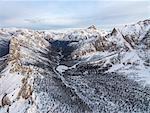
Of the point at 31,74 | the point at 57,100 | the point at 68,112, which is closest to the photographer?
the point at 68,112

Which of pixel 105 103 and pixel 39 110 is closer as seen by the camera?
pixel 39 110

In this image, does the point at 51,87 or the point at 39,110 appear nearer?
the point at 39,110

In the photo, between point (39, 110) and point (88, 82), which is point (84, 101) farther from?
point (88, 82)

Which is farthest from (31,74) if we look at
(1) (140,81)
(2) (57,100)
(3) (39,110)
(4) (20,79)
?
(1) (140,81)

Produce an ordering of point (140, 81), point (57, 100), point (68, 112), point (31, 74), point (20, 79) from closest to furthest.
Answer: point (68, 112), point (57, 100), point (20, 79), point (31, 74), point (140, 81)

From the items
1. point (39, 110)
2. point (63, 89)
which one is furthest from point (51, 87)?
point (39, 110)

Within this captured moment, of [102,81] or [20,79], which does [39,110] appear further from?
[102,81]

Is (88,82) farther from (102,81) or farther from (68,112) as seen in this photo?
→ (68,112)

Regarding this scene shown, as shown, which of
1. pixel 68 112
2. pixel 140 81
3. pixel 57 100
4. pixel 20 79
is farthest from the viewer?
pixel 140 81
